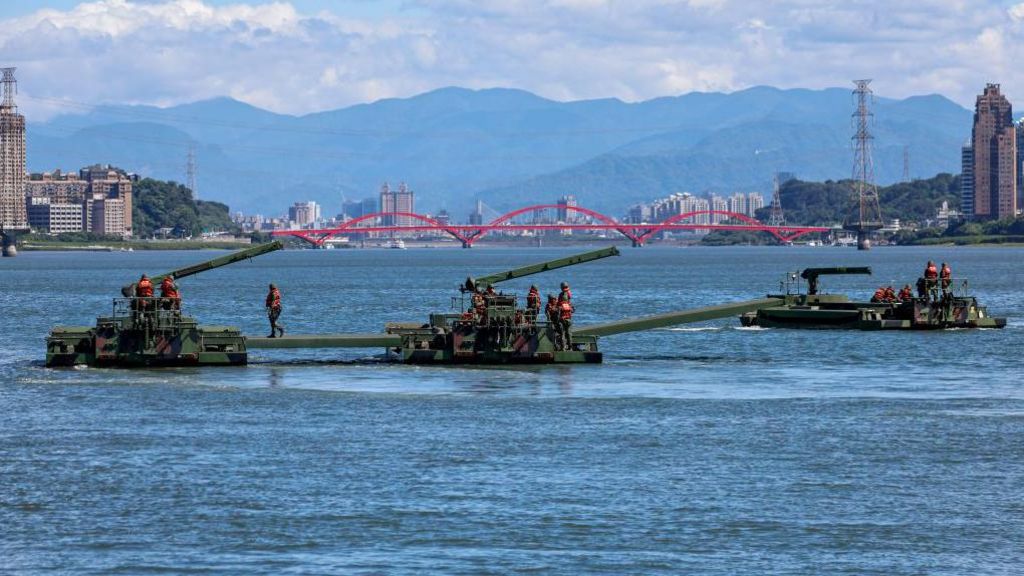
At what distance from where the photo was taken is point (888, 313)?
7444 cm

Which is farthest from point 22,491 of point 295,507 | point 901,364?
point 901,364

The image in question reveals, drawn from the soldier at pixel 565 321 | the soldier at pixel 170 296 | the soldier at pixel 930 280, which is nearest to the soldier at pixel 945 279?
the soldier at pixel 930 280

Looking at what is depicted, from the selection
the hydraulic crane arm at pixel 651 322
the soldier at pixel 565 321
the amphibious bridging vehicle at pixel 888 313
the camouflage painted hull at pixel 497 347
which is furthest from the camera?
the amphibious bridging vehicle at pixel 888 313

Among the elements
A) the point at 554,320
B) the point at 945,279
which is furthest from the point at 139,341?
the point at 945,279

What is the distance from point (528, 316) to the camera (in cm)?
5475

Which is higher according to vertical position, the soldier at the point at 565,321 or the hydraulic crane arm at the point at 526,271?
the hydraulic crane arm at the point at 526,271

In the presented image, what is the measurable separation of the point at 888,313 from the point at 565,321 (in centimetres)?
2388

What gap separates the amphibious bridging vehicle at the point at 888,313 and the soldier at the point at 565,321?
20611 millimetres

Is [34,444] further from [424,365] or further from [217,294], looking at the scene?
[217,294]

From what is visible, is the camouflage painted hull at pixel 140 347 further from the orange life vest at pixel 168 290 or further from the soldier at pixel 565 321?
the soldier at pixel 565 321

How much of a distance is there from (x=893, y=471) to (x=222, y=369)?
24741mm

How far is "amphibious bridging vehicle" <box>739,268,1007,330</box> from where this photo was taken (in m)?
73.4

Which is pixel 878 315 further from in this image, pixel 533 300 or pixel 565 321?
pixel 533 300

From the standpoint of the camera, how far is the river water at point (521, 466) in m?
27.4
